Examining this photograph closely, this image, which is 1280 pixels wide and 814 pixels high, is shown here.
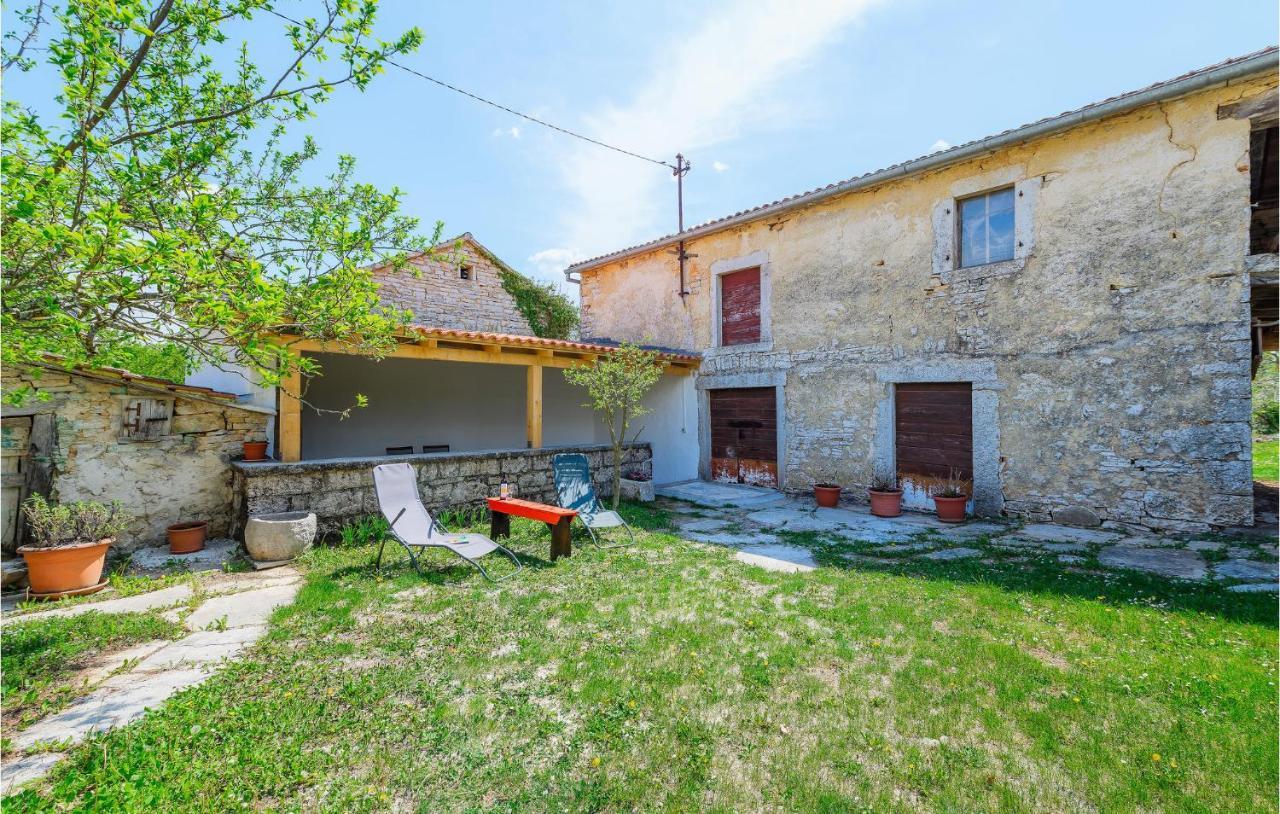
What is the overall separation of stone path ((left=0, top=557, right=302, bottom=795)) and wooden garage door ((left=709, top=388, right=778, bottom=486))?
7.25 meters

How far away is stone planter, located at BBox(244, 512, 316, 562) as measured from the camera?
516 centimetres

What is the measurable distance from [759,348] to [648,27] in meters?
5.19

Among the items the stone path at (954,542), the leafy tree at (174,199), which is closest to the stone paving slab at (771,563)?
the stone path at (954,542)

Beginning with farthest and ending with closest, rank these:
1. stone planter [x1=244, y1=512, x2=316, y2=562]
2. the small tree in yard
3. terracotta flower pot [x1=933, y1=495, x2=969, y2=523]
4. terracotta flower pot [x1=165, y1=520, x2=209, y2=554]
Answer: the small tree in yard < terracotta flower pot [x1=933, y1=495, x2=969, y2=523] < terracotta flower pot [x1=165, y1=520, x2=209, y2=554] < stone planter [x1=244, y1=512, x2=316, y2=562]

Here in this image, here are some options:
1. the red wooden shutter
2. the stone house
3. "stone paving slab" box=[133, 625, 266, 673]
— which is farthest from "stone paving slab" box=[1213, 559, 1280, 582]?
"stone paving slab" box=[133, 625, 266, 673]

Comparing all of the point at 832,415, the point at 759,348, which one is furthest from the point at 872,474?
the point at 759,348

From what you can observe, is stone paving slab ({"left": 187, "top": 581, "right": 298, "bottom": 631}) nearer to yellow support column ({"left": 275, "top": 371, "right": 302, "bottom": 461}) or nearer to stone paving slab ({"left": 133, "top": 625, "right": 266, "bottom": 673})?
stone paving slab ({"left": 133, "top": 625, "right": 266, "bottom": 673})

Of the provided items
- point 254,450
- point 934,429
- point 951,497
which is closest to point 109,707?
point 254,450

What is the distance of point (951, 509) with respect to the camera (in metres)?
7.18

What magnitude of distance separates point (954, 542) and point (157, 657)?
7121 mm

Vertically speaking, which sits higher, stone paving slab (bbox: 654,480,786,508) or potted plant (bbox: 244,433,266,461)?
potted plant (bbox: 244,433,266,461)

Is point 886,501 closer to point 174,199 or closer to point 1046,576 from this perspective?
point 1046,576

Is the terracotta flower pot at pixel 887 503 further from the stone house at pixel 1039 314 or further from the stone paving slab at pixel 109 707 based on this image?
the stone paving slab at pixel 109 707

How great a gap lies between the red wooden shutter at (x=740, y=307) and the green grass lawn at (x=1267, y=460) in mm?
9040
